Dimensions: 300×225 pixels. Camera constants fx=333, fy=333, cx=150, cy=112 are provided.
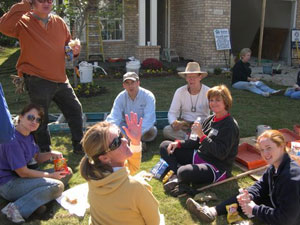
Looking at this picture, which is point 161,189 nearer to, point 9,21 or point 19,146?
point 19,146

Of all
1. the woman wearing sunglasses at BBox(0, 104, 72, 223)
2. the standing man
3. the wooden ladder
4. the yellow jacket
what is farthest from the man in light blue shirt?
the wooden ladder

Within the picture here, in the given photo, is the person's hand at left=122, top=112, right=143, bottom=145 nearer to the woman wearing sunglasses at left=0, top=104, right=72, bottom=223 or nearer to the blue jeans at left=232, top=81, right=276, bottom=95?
the woman wearing sunglasses at left=0, top=104, right=72, bottom=223

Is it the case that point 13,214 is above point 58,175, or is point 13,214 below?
below

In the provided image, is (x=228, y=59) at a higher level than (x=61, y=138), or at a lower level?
higher

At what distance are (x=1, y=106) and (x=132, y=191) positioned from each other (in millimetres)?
978

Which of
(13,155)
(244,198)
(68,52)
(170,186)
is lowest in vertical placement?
(170,186)

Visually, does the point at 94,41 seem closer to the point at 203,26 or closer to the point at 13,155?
the point at 203,26

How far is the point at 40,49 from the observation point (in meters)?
4.11

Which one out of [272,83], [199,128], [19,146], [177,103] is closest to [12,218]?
[19,146]

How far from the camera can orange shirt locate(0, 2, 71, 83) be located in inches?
156

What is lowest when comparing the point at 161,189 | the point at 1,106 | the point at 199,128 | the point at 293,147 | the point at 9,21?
the point at 161,189

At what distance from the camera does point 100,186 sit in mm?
1943

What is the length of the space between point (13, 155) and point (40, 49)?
1539 mm

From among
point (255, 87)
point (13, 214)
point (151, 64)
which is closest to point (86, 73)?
point (151, 64)
